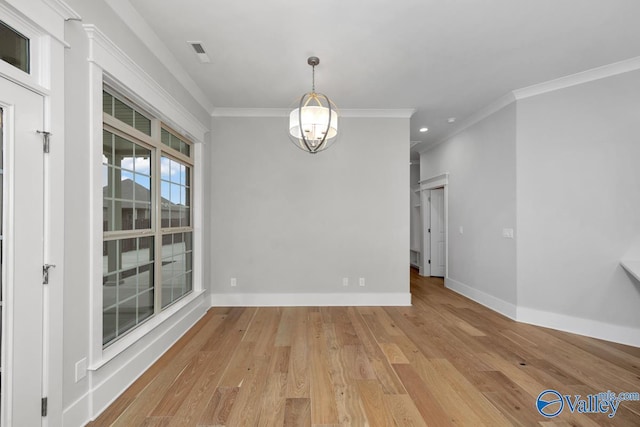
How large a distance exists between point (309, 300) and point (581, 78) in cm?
434

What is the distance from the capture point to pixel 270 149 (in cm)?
416

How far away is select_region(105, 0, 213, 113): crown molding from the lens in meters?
2.09

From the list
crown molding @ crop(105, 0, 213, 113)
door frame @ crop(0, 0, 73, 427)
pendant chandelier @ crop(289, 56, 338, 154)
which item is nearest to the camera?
door frame @ crop(0, 0, 73, 427)

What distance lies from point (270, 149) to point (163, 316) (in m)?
2.56

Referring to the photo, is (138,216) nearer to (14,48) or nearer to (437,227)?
(14,48)

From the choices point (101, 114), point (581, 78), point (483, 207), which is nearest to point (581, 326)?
point (483, 207)

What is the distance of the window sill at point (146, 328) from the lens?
197 centimetres

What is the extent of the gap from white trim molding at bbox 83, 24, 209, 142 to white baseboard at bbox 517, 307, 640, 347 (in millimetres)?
4715

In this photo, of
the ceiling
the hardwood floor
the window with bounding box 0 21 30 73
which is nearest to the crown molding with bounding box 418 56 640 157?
the ceiling

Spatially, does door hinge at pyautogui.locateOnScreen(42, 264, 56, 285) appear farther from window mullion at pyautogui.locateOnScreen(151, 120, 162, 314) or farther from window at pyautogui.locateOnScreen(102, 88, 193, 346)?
window mullion at pyautogui.locateOnScreen(151, 120, 162, 314)

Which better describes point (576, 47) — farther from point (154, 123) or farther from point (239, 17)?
point (154, 123)

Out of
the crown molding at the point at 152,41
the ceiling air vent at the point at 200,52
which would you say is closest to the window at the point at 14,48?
the crown molding at the point at 152,41

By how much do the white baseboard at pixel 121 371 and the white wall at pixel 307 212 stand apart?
1.25 metres

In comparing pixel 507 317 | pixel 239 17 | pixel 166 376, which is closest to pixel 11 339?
pixel 166 376
